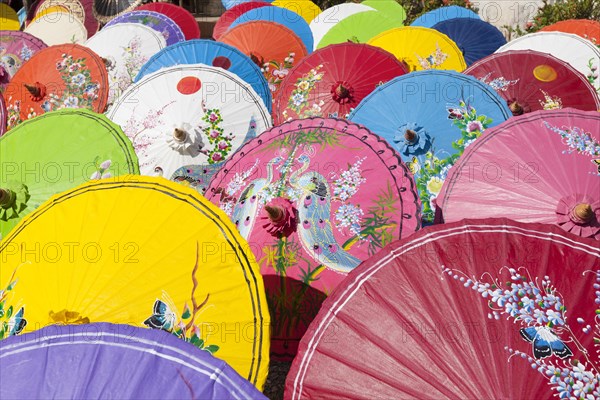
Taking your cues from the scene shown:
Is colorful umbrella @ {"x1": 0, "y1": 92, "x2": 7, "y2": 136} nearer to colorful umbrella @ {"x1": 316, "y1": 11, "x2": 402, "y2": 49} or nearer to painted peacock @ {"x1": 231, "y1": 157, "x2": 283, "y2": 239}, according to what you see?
painted peacock @ {"x1": 231, "y1": 157, "x2": 283, "y2": 239}

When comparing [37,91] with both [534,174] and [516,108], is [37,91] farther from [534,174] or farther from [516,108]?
[534,174]

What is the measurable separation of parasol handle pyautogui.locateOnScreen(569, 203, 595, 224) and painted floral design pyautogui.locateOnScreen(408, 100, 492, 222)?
991mm

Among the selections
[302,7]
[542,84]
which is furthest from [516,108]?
[302,7]

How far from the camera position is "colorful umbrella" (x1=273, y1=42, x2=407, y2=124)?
4.39m

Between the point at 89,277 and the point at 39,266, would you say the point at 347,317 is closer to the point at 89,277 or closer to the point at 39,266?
the point at 89,277

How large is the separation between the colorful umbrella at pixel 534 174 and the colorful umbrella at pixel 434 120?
14.1 inches

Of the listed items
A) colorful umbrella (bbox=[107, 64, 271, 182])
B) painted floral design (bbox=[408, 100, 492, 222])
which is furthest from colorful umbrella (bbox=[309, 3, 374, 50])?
painted floral design (bbox=[408, 100, 492, 222])

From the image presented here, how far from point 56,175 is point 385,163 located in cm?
218

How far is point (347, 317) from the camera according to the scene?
187cm

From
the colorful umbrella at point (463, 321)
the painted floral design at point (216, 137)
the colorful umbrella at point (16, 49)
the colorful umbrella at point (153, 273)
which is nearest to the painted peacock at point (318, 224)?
the colorful umbrella at point (153, 273)

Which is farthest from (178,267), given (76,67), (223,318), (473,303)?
(76,67)

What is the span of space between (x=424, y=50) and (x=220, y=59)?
7.39ft

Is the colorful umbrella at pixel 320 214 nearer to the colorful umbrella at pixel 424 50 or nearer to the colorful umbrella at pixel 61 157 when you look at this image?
the colorful umbrella at pixel 61 157

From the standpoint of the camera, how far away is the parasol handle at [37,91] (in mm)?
5102
